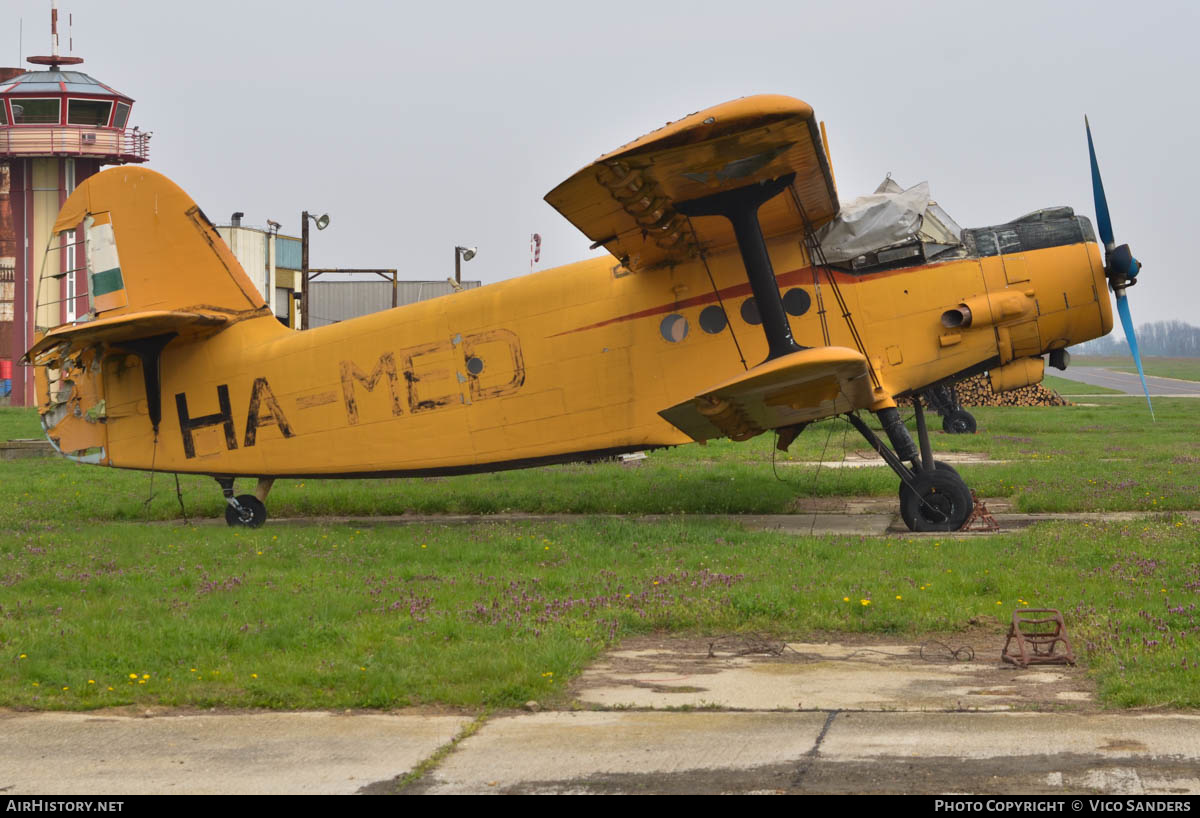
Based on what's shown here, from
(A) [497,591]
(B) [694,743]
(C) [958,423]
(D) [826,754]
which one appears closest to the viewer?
(D) [826,754]

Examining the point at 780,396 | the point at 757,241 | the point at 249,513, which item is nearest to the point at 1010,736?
the point at 780,396

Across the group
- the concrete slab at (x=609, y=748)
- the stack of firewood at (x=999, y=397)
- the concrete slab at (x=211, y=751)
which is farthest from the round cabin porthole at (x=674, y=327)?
the stack of firewood at (x=999, y=397)

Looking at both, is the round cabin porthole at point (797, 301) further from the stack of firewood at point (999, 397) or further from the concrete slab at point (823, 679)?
the stack of firewood at point (999, 397)

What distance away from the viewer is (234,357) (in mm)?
15633

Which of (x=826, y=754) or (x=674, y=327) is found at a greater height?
(x=674, y=327)

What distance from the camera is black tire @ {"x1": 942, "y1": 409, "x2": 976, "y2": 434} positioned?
29203mm

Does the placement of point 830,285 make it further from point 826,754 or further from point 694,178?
point 826,754

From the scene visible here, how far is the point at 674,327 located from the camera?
14.0m

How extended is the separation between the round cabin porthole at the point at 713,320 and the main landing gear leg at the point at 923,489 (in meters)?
1.77

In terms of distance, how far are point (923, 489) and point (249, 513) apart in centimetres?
830

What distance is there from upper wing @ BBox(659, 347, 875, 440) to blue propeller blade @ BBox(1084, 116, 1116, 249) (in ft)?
10.4

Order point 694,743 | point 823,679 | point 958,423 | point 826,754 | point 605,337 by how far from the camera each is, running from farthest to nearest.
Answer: point 958,423 → point 605,337 → point 823,679 → point 694,743 → point 826,754

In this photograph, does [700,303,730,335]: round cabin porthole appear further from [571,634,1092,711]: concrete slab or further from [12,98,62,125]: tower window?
[12,98,62,125]: tower window

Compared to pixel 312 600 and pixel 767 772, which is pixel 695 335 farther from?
pixel 767 772
